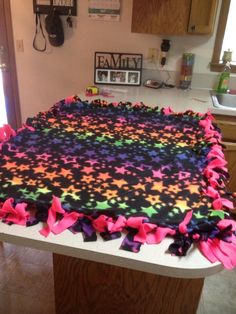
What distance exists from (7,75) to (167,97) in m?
1.72

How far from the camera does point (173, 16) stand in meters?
2.00

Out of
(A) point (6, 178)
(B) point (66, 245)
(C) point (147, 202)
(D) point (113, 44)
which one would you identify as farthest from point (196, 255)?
(D) point (113, 44)

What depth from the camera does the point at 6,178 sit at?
92cm

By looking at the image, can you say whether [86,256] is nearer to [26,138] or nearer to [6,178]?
[6,178]

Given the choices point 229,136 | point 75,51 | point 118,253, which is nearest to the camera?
point 118,253

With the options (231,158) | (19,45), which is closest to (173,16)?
(231,158)

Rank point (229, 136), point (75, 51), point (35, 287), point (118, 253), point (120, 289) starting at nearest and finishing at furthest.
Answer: point (118, 253) < point (120, 289) < point (35, 287) < point (229, 136) < point (75, 51)

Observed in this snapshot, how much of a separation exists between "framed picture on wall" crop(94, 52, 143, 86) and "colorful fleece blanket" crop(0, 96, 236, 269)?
998 mm

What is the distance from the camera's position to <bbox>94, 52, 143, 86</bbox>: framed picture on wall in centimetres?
239

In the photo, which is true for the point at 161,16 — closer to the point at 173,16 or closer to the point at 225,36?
the point at 173,16

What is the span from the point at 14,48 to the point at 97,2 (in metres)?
0.94

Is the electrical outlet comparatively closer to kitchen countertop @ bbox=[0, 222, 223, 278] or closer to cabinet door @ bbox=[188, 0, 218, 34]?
cabinet door @ bbox=[188, 0, 218, 34]

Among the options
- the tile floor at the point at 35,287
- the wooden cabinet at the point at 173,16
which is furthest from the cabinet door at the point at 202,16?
the tile floor at the point at 35,287

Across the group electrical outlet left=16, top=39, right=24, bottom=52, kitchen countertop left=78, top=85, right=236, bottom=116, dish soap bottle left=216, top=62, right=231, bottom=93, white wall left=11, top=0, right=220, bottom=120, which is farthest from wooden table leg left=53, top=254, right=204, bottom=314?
electrical outlet left=16, top=39, right=24, bottom=52
